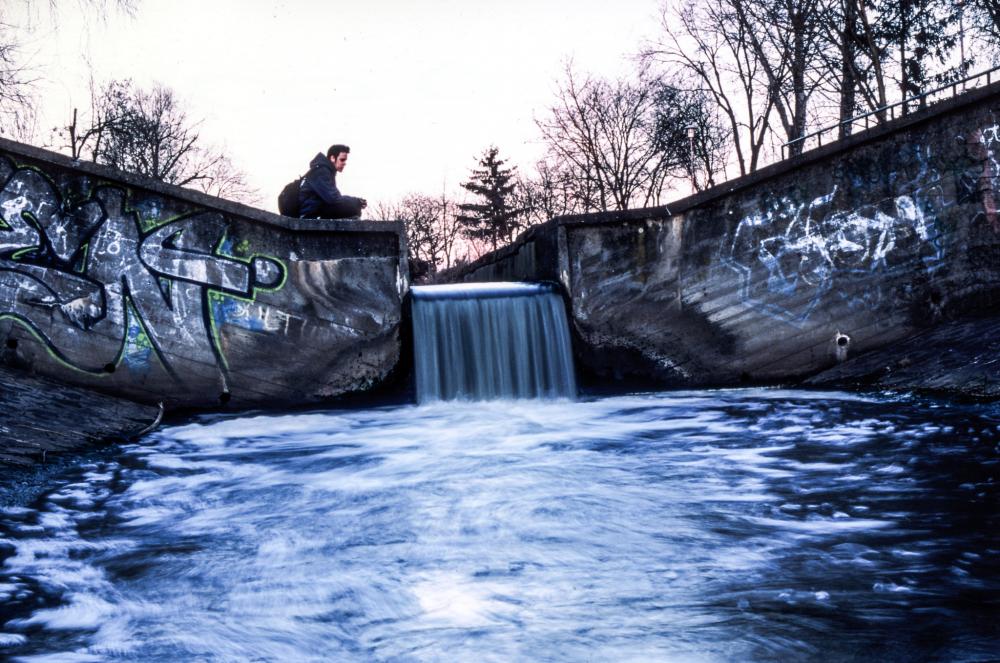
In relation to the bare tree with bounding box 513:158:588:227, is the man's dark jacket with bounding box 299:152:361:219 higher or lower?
lower

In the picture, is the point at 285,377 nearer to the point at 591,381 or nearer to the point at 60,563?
the point at 591,381

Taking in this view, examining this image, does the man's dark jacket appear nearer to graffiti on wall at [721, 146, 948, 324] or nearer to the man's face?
the man's face

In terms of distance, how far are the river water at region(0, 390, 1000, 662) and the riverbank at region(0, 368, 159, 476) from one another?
445 millimetres

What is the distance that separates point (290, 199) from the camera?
1044 centimetres

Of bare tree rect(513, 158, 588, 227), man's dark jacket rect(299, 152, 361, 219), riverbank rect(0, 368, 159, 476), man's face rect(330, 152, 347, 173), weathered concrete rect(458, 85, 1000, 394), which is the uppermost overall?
bare tree rect(513, 158, 588, 227)

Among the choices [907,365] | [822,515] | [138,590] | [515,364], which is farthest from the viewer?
[515,364]

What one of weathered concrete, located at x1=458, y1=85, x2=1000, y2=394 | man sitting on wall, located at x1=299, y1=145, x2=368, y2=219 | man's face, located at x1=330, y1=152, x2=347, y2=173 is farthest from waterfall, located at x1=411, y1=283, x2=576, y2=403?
man's face, located at x1=330, y1=152, x2=347, y2=173

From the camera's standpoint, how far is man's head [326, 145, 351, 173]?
10234mm

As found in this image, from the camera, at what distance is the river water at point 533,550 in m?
2.84

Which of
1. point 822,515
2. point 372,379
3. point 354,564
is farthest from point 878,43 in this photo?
point 354,564

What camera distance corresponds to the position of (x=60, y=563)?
391 centimetres

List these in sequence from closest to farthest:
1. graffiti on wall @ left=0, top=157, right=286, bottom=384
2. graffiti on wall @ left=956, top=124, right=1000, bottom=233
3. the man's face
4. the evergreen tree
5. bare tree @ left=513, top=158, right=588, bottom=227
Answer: graffiti on wall @ left=0, top=157, right=286, bottom=384, graffiti on wall @ left=956, top=124, right=1000, bottom=233, the man's face, bare tree @ left=513, top=158, right=588, bottom=227, the evergreen tree

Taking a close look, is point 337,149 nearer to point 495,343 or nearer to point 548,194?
point 495,343

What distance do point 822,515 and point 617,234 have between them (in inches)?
275
